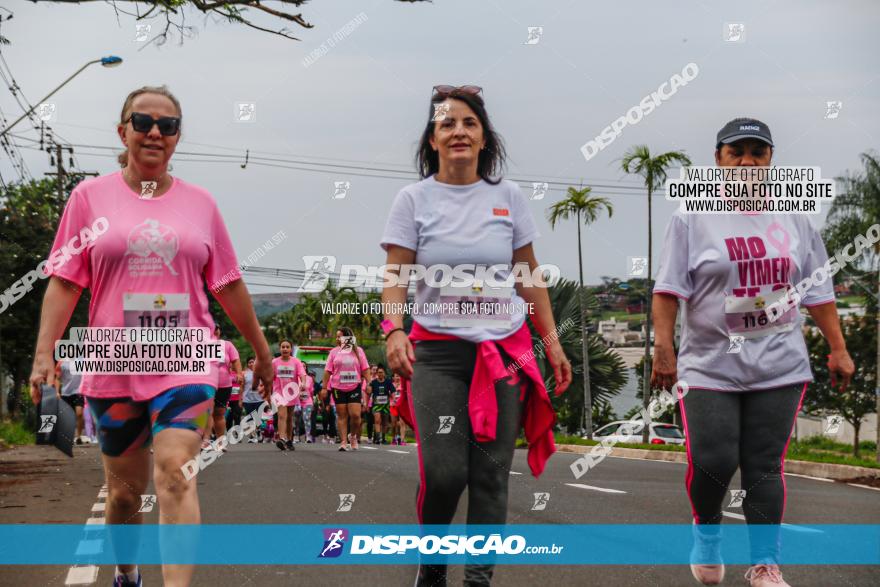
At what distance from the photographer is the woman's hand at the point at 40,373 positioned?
14.9ft

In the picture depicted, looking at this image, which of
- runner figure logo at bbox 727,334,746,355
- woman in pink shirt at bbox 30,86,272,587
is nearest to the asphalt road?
runner figure logo at bbox 727,334,746,355

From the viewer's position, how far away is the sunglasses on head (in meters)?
4.73

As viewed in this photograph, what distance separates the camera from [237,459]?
15.6 m

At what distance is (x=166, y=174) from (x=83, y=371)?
85cm

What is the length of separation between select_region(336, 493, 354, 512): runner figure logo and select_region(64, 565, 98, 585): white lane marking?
8.26 feet

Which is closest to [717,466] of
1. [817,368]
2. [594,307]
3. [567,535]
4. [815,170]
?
[815,170]

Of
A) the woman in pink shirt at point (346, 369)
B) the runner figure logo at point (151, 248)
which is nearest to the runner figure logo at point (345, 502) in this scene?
the runner figure logo at point (151, 248)

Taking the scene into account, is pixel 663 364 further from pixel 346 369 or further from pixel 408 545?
pixel 346 369

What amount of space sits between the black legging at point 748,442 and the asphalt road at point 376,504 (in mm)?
775

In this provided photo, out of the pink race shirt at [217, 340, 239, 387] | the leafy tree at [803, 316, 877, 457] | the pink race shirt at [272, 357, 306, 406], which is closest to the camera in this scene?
the pink race shirt at [217, 340, 239, 387]

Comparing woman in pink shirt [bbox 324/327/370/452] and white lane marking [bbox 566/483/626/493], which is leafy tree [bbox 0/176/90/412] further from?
white lane marking [bbox 566/483/626/493]

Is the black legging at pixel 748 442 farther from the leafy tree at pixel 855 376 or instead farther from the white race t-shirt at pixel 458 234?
the leafy tree at pixel 855 376

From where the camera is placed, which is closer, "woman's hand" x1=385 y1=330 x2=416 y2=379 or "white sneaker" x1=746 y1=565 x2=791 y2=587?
"woman's hand" x1=385 y1=330 x2=416 y2=379

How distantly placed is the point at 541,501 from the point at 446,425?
16.5 ft
